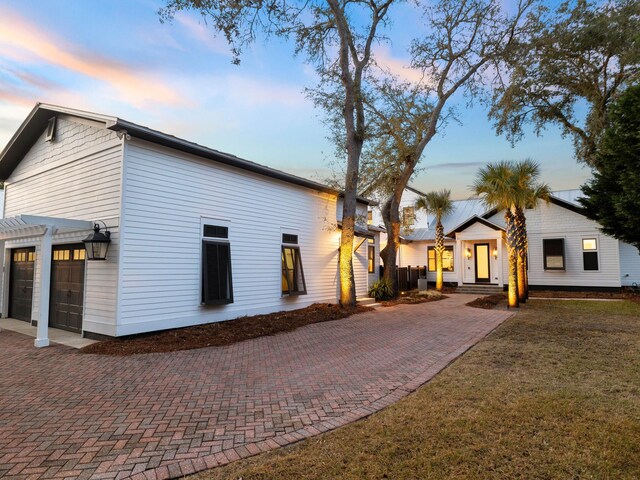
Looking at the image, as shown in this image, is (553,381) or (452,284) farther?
(452,284)

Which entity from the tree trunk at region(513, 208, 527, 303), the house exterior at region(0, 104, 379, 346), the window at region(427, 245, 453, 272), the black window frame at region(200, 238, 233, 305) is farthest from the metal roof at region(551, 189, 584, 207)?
the black window frame at region(200, 238, 233, 305)

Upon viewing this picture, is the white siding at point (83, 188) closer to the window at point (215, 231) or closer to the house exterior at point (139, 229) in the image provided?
the house exterior at point (139, 229)

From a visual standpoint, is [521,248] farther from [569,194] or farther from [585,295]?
[569,194]

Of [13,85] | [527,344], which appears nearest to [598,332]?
[527,344]

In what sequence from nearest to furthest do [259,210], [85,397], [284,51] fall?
[85,397] → [259,210] → [284,51]

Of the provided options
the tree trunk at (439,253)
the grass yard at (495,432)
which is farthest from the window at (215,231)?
the tree trunk at (439,253)

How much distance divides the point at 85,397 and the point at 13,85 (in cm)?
1072

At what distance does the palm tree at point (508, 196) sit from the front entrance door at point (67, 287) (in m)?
13.7

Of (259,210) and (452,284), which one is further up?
(259,210)

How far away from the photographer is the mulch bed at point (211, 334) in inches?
288

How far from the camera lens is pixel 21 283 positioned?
11523 mm

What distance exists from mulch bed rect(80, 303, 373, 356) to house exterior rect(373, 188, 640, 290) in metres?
11.7

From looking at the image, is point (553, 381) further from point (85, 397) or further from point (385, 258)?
point (385, 258)

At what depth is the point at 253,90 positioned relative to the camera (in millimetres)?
12648
